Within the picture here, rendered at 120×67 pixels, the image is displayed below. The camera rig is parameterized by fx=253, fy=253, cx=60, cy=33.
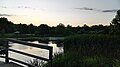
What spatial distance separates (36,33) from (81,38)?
330 feet

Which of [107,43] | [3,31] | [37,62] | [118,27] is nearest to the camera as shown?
[37,62]

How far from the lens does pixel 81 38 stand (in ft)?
77.9

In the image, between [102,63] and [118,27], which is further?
[118,27]

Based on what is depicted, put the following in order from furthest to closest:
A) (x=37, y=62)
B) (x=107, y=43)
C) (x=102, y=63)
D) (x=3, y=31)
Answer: (x=3, y=31)
(x=107, y=43)
(x=37, y=62)
(x=102, y=63)

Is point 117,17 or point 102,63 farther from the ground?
point 117,17

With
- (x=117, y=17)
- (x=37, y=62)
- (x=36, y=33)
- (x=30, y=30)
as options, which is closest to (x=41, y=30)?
(x=36, y=33)

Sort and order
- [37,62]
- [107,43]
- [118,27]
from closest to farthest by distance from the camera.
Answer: [37,62] → [107,43] → [118,27]

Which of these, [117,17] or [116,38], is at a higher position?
[117,17]

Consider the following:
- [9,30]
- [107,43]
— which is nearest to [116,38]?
[107,43]

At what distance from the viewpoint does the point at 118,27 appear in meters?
29.9

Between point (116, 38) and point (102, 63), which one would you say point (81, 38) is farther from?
point (102, 63)

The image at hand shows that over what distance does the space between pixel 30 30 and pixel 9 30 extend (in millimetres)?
10757

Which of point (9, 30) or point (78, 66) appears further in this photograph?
point (9, 30)

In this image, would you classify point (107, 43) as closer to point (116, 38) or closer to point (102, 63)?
point (116, 38)
